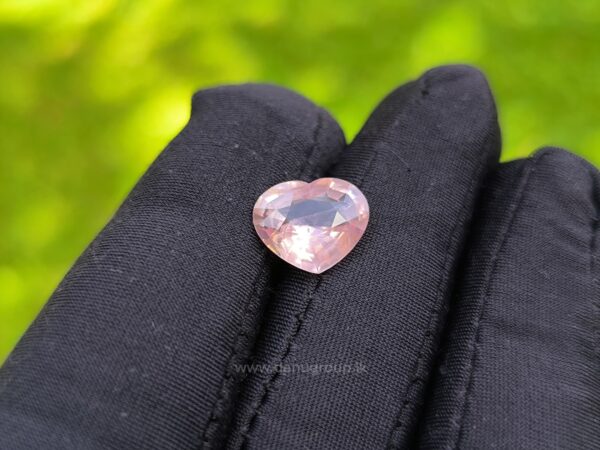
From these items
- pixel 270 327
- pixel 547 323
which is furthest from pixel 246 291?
pixel 547 323

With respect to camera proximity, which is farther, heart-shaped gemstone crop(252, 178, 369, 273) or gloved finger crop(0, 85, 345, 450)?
heart-shaped gemstone crop(252, 178, 369, 273)

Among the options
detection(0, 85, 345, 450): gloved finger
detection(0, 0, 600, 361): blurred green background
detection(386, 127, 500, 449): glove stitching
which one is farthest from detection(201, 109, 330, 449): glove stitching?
detection(0, 0, 600, 361): blurred green background

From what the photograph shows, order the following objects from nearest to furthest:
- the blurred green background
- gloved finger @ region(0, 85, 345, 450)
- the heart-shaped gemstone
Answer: gloved finger @ region(0, 85, 345, 450) → the heart-shaped gemstone → the blurred green background

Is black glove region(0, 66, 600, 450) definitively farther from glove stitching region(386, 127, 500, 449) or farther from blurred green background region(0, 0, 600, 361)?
blurred green background region(0, 0, 600, 361)

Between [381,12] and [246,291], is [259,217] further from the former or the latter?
[381,12]

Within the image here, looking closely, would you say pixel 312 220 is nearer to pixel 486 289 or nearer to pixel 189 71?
pixel 486 289

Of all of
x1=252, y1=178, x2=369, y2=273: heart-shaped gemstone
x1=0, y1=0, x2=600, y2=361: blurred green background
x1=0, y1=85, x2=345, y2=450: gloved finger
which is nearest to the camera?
x1=0, y1=85, x2=345, y2=450: gloved finger

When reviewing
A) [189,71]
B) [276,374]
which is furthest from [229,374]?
[189,71]
